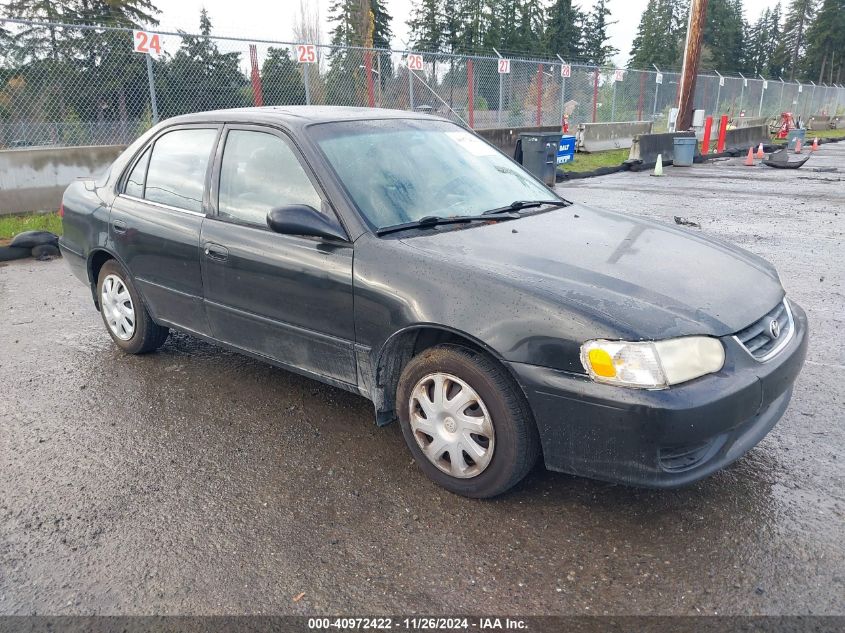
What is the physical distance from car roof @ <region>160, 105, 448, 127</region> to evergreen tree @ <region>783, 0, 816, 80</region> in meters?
107

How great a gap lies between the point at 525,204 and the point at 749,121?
122 ft

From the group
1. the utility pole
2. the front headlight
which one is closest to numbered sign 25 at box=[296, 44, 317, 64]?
the front headlight

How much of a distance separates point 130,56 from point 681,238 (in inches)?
393

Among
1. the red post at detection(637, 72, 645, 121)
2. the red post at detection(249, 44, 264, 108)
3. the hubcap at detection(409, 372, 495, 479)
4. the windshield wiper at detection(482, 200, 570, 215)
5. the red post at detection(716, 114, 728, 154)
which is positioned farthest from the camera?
the red post at detection(637, 72, 645, 121)

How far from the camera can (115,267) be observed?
4.58 meters

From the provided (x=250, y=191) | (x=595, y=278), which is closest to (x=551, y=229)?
(x=595, y=278)

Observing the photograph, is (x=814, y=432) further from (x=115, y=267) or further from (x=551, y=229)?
(x=115, y=267)

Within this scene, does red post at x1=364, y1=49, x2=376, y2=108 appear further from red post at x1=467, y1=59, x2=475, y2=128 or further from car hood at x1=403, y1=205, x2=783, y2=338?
car hood at x1=403, y1=205, x2=783, y2=338

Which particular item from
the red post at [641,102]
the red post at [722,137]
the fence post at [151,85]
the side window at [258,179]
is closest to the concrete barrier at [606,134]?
the red post at [641,102]

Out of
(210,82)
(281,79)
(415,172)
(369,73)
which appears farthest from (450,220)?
(369,73)

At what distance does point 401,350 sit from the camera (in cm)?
306

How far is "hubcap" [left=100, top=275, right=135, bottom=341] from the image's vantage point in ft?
15.0

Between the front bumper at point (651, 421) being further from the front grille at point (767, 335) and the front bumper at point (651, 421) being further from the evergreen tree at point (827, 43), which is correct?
the evergreen tree at point (827, 43)

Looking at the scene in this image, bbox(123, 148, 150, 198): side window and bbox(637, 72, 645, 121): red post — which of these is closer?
bbox(123, 148, 150, 198): side window
